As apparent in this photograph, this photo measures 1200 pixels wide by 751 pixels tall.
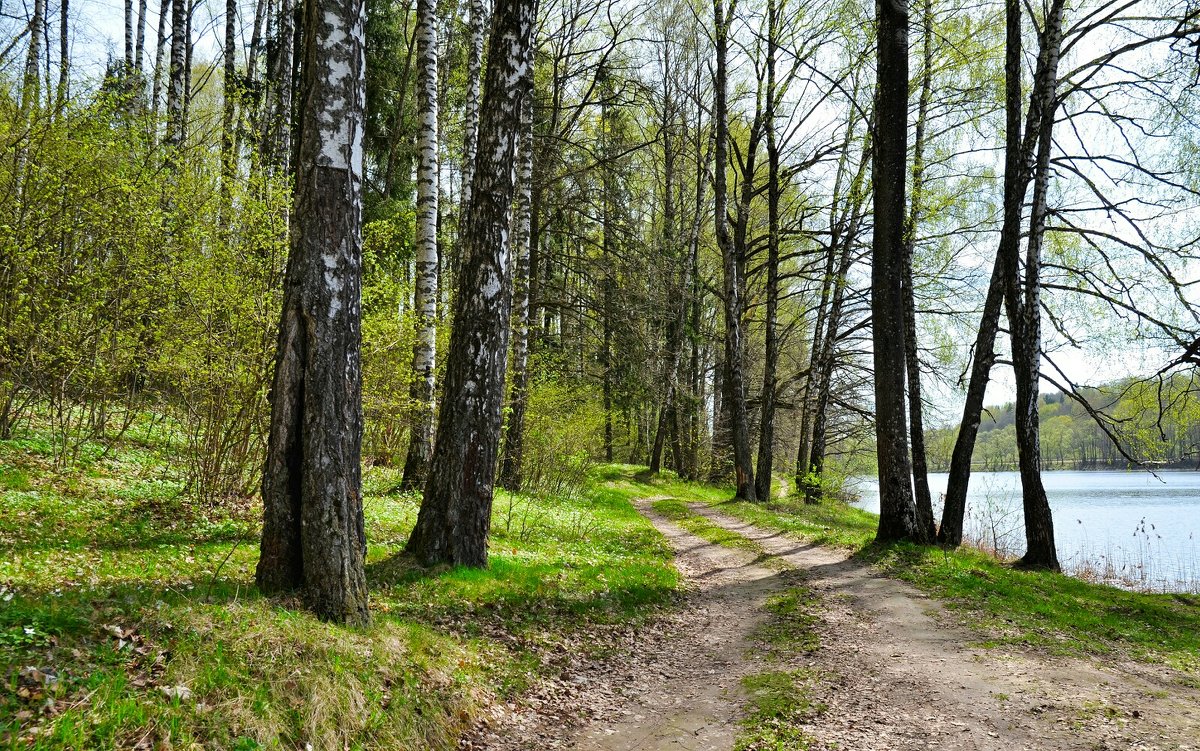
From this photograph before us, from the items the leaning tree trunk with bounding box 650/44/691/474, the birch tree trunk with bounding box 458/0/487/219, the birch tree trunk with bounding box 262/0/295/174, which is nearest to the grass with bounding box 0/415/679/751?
the birch tree trunk with bounding box 458/0/487/219

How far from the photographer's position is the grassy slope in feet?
20.0

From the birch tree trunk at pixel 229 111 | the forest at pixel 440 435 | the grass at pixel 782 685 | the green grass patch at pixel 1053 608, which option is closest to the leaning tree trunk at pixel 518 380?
the forest at pixel 440 435

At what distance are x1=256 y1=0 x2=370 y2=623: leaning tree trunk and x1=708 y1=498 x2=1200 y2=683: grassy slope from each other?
595 centimetres

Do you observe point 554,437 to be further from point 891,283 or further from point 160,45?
point 160,45

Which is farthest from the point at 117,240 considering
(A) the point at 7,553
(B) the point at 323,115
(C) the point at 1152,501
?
(C) the point at 1152,501

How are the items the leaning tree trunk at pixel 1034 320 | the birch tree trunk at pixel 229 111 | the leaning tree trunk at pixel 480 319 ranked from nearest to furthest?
the leaning tree trunk at pixel 480 319, the birch tree trunk at pixel 229 111, the leaning tree trunk at pixel 1034 320

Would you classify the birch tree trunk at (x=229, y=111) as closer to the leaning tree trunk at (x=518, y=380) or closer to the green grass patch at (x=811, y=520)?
the leaning tree trunk at (x=518, y=380)

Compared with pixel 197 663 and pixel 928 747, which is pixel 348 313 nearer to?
pixel 197 663

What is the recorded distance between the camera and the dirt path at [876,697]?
167 inches

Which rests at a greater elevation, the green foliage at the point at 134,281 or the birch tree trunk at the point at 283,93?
the birch tree trunk at the point at 283,93

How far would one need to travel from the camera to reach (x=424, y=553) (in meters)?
6.59

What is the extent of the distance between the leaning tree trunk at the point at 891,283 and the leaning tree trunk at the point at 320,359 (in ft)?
28.8

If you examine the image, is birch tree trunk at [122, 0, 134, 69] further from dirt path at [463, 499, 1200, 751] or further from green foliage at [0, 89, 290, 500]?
dirt path at [463, 499, 1200, 751]

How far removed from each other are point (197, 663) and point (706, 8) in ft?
73.5
